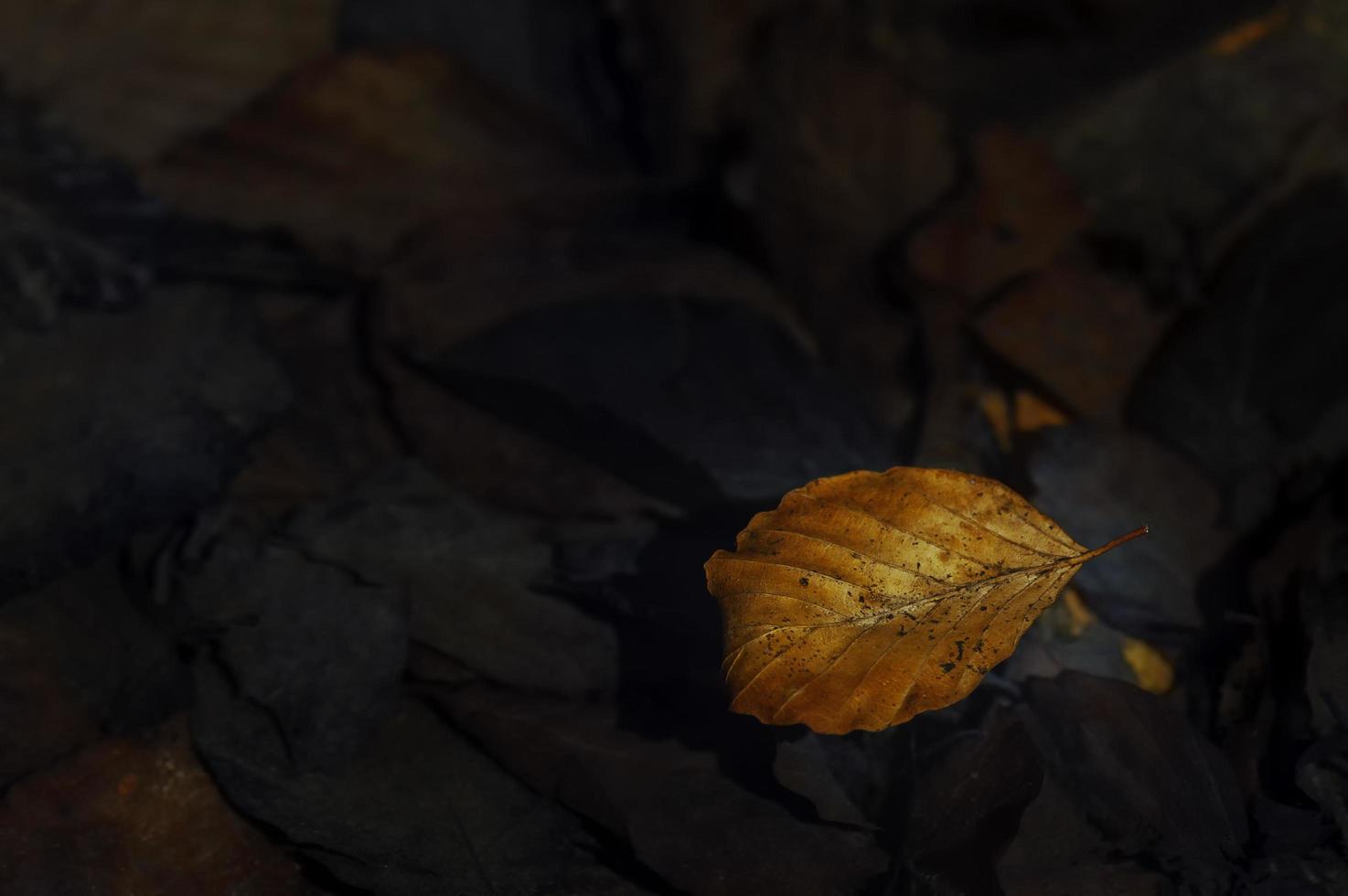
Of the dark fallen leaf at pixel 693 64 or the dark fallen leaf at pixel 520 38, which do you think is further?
the dark fallen leaf at pixel 520 38

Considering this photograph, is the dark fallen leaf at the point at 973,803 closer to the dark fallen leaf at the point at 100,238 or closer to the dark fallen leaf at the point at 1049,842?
the dark fallen leaf at the point at 1049,842

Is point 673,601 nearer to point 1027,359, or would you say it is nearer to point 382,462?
point 382,462

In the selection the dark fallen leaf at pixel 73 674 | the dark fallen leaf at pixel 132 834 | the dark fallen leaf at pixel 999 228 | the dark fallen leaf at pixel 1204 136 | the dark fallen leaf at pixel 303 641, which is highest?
the dark fallen leaf at pixel 1204 136

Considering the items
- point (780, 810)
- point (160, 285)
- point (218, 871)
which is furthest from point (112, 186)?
point (780, 810)

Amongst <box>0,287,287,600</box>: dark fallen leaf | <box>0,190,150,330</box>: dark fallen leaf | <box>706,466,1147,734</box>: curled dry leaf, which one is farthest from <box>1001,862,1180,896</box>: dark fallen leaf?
<box>0,190,150,330</box>: dark fallen leaf

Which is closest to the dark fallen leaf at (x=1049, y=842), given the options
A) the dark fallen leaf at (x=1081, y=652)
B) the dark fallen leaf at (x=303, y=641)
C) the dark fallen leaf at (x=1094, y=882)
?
the dark fallen leaf at (x=1094, y=882)

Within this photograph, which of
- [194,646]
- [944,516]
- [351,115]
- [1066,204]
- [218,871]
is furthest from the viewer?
[351,115]

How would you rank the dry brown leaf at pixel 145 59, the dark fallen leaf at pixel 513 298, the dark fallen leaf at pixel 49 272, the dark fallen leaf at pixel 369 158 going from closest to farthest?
the dark fallen leaf at pixel 513 298 → the dark fallen leaf at pixel 49 272 → the dark fallen leaf at pixel 369 158 → the dry brown leaf at pixel 145 59
